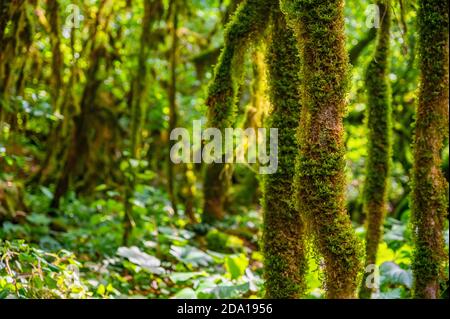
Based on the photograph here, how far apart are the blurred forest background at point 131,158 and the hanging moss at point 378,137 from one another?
10cm

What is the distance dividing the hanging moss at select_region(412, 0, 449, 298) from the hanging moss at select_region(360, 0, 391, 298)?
0.90 metres

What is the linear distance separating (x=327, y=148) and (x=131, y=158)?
4148 mm

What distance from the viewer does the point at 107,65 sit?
7363 millimetres

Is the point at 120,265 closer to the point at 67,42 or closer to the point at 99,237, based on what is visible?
the point at 99,237

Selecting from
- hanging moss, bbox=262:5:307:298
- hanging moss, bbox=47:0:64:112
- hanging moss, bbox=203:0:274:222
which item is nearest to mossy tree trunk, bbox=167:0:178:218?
hanging moss, bbox=47:0:64:112

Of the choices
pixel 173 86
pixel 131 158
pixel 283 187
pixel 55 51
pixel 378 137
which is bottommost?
pixel 283 187

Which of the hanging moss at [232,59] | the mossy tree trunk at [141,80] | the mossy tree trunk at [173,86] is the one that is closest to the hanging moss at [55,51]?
the mossy tree trunk at [141,80]

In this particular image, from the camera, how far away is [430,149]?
3461 millimetres

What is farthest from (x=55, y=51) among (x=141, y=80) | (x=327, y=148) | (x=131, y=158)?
(x=327, y=148)

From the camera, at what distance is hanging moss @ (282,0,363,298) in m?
2.48

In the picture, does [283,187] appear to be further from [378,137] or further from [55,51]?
[55,51]

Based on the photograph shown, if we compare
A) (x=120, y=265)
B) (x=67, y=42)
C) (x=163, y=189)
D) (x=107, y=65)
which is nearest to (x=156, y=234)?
(x=120, y=265)

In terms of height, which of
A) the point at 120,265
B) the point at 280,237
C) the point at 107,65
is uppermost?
the point at 107,65
